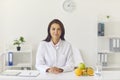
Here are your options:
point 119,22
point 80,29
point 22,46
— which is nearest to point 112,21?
point 119,22

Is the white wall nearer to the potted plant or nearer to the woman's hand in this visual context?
the potted plant

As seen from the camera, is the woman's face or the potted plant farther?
Result: the potted plant

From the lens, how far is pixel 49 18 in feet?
17.2

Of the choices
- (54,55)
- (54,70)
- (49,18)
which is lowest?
(54,70)

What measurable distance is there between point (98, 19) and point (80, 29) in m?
0.44

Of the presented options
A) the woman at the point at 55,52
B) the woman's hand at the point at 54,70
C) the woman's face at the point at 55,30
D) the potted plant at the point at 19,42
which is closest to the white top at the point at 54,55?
the woman at the point at 55,52

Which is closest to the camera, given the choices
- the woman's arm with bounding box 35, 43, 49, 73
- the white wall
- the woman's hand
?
the woman's hand

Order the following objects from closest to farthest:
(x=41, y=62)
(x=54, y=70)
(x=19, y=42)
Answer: (x=54, y=70) < (x=41, y=62) < (x=19, y=42)

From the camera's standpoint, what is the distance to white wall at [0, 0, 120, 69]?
5.21 m

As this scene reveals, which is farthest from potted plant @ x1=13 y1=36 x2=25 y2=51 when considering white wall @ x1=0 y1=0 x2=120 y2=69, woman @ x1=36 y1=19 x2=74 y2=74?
woman @ x1=36 y1=19 x2=74 y2=74

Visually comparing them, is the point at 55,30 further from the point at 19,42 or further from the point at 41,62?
the point at 19,42

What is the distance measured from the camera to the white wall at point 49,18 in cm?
521

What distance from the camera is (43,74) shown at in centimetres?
279

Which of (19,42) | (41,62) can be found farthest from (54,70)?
(19,42)
